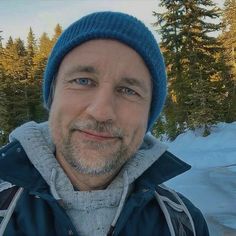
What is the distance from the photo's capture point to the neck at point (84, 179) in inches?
89.7

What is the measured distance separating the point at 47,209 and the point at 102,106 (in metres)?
0.63

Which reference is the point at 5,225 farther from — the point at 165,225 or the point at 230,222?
the point at 230,222

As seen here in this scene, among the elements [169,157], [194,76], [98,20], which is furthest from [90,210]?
[194,76]

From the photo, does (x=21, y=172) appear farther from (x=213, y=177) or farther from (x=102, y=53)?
(x=213, y=177)

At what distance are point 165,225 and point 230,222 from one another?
586 centimetres

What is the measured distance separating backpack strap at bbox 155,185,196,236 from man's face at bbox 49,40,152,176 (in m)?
0.33

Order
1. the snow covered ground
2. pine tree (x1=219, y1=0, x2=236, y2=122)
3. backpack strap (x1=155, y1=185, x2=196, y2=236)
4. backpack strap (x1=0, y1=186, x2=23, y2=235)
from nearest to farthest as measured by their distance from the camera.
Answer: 1. backpack strap (x1=0, y1=186, x2=23, y2=235)
2. backpack strap (x1=155, y1=185, x2=196, y2=236)
3. the snow covered ground
4. pine tree (x1=219, y1=0, x2=236, y2=122)

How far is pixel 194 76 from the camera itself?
885 inches

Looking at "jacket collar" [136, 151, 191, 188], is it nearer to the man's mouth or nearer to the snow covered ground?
the man's mouth

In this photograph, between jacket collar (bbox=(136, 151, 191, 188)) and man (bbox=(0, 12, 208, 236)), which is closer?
man (bbox=(0, 12, 208, 236))

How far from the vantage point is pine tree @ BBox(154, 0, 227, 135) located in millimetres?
22156

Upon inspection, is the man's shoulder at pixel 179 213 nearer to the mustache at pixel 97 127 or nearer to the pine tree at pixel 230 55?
the mustache at pixel 97 127

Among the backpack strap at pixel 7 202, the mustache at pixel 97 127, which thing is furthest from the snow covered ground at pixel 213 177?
the backpack strap at pixel 7 202

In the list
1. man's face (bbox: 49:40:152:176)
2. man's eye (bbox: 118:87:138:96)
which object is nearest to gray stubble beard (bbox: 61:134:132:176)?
man's face (bbox: 49:40:152:176)
